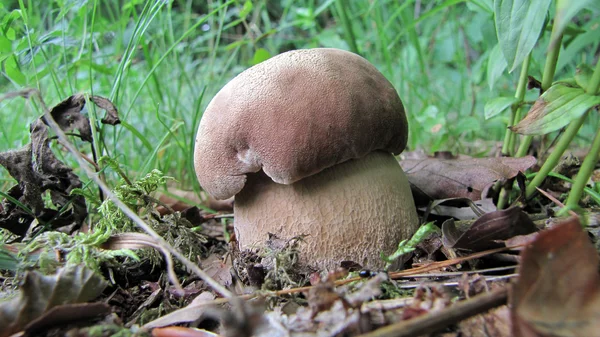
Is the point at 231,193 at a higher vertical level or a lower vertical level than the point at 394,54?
higher

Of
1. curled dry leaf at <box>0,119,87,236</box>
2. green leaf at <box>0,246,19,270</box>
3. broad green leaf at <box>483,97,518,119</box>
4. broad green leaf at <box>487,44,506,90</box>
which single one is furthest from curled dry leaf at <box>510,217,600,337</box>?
curled dry leaf at <box>0,119,87,236</box>

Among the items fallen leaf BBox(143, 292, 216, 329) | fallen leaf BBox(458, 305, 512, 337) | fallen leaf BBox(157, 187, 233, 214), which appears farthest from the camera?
fallen leaf BBox(157, 187, 233, 214)

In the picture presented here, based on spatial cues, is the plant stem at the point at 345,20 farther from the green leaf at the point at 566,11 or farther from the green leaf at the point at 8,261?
the green leaf at the point at 8,261

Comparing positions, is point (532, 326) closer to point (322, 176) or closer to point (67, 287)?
point (322, 176)

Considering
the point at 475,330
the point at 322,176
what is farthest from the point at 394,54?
the point at 475,330

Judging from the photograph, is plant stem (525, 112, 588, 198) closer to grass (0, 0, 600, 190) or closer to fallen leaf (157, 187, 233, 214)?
grass (0, 0, 600, 190)

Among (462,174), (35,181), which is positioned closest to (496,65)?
(462,174)

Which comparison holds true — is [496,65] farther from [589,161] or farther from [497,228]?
[497,228]
